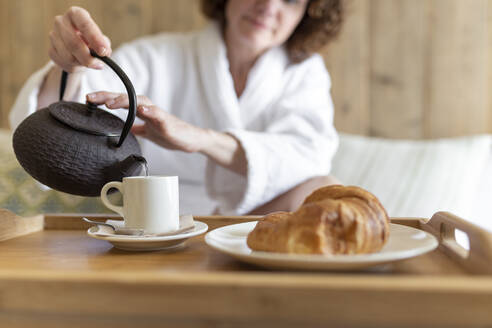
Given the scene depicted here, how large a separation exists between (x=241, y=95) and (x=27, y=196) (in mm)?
713

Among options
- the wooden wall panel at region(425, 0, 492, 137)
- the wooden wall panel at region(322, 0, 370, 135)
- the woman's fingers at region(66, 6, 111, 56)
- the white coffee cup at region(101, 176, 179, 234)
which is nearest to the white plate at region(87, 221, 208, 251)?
the white coffee cup at region(101, 176, 179, 234)

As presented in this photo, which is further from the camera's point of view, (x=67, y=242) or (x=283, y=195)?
(x=283, y=195)

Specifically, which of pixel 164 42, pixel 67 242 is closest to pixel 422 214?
pixel 164 42

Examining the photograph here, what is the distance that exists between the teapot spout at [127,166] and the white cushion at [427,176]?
1023mm

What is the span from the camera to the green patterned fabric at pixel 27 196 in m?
1.35

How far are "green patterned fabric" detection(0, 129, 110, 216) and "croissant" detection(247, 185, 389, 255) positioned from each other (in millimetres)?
1024

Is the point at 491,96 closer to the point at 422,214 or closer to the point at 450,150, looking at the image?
the point at 450,150

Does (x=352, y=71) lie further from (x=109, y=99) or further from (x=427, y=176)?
(x=109, y=99)

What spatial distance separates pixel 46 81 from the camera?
3.71ft

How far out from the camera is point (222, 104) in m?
1.45

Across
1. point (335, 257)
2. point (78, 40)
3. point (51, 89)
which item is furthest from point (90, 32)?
point (335, 257)

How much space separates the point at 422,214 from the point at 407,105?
1.81ft

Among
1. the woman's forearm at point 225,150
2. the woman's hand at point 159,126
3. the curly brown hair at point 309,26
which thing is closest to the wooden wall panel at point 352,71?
Answer: the curly brown hair at point 309,26

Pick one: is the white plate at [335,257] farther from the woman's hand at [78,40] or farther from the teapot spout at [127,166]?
the woman's hand at [78,40]
